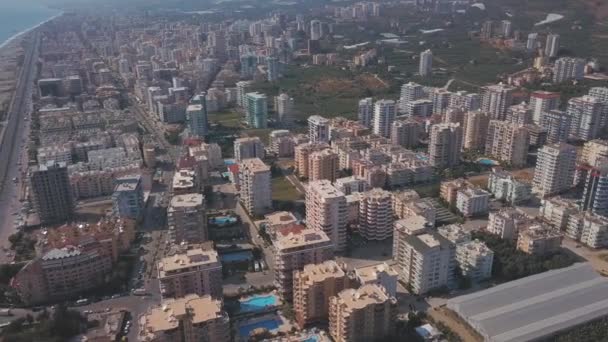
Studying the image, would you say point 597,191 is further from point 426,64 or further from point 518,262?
point 426,64

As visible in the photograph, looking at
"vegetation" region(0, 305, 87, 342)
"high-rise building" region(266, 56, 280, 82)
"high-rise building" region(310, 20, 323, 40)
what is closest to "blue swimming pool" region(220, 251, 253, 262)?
"vegetation" region(0, 305, 87, 342)

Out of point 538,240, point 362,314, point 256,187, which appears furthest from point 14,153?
point 538,240

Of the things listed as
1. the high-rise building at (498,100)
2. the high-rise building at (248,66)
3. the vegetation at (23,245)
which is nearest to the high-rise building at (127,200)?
the vegetation at (23,245)

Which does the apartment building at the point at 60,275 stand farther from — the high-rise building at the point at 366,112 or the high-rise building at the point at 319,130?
the high-rise building at the point at 366,112

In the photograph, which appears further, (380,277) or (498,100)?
(498,100)

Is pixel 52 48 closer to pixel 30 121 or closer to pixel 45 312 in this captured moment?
pixel 30 121

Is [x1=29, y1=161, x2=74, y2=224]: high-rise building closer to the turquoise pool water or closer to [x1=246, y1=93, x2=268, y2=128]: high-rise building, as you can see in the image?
the turquoise pool water
